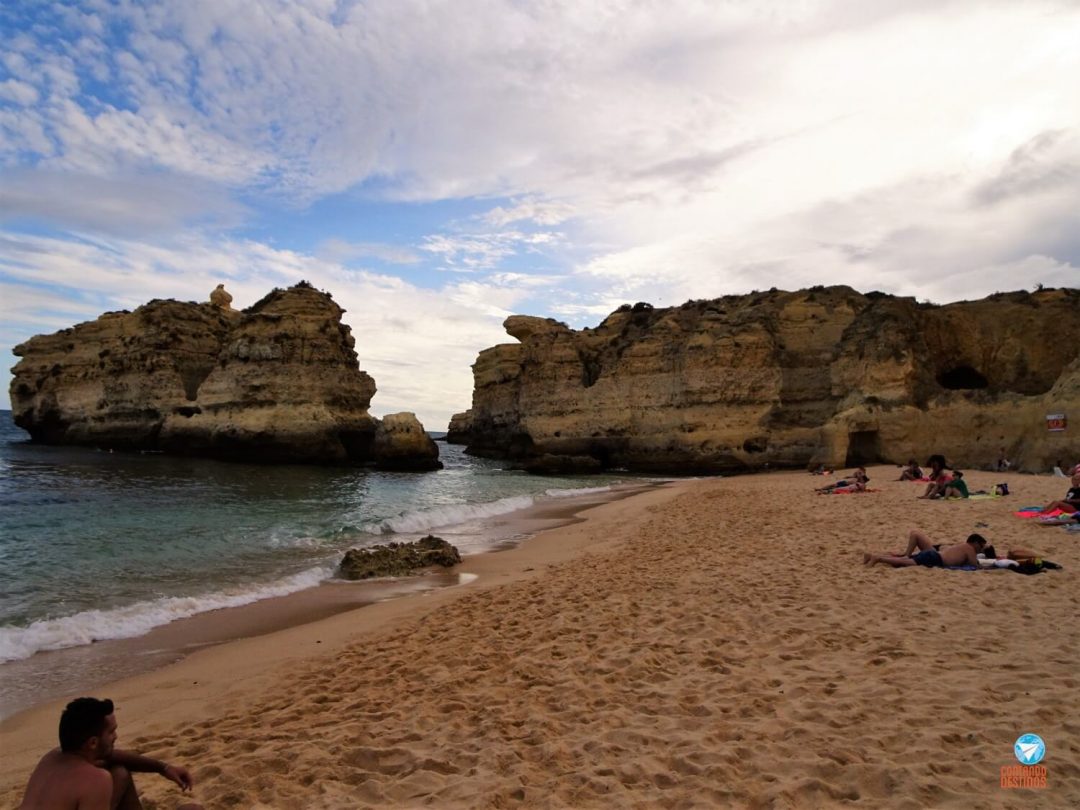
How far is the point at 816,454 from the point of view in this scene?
96.5 ft

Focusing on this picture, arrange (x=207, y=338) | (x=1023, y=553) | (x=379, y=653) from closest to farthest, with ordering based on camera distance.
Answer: (x=379, y=653), (x=1023, y=553), (x=207, y=338)

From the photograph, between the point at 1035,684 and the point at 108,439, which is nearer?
the point at 1035,684

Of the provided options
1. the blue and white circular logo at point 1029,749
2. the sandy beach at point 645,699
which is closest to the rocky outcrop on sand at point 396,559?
the sandy beach at point 645,699

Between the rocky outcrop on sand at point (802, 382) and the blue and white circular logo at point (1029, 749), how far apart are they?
933 inches

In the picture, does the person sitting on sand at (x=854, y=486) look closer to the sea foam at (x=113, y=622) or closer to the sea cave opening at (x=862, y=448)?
the sea cave opening at (x=862, y=448)

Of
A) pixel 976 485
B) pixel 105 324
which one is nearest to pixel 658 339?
pixel 976 485

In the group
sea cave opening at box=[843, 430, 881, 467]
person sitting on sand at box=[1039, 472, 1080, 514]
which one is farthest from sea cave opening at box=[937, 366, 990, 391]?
person sitting on sand at box=[1039, 472, 1080, 514]

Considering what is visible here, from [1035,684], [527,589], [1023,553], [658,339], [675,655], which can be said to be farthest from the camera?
[658,339]

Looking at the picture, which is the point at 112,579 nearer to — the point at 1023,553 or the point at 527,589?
the point at 527,589

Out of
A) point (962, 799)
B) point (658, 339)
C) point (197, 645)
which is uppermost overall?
point (658, 339)

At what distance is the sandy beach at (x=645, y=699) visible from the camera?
3.21 m

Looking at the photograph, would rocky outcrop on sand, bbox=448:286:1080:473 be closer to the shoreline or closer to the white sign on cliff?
the white sign on cliff

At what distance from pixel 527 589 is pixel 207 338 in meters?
40.8

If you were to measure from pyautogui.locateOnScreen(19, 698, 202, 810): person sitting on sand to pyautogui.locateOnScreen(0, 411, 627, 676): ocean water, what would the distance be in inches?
188
